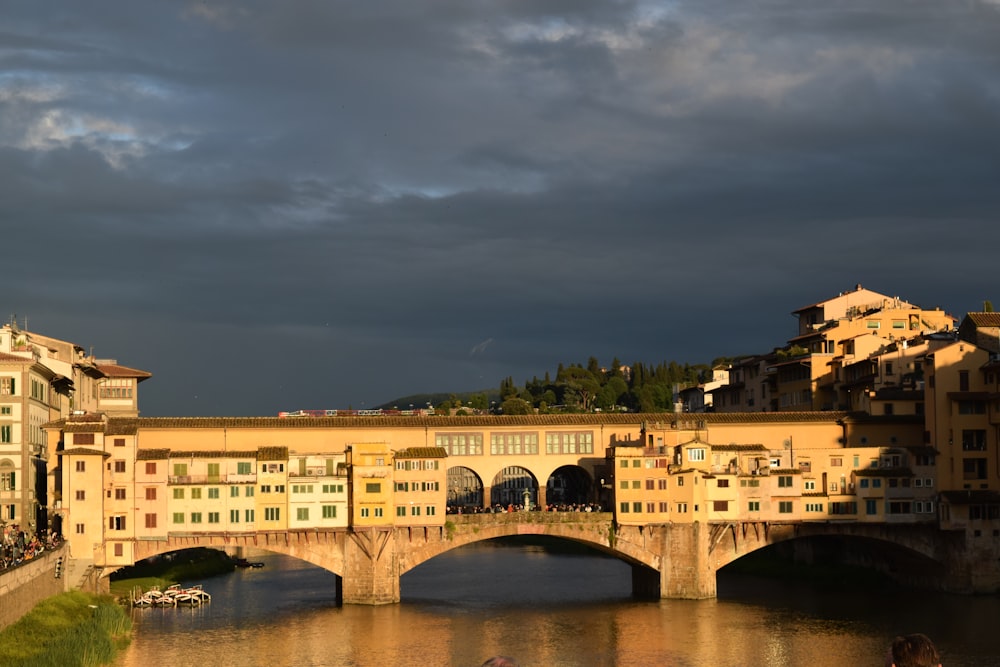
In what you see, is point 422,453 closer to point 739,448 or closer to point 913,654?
point 739,448

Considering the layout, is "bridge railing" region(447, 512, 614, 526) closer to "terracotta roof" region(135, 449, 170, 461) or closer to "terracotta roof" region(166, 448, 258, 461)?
"terracotta roof" region(166, 448, 258, 461)

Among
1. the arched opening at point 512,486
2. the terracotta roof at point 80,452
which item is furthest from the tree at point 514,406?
the terracotta roof at point 80,452

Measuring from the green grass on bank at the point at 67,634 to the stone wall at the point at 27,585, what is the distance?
338 mm

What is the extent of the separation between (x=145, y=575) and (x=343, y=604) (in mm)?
16153

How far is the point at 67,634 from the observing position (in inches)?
2153

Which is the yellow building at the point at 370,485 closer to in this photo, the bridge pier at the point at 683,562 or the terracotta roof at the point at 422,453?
the terracotta roof at the point at 422,453

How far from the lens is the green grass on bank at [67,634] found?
162ft

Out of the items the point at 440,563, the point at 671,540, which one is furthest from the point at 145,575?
the point at 671,540

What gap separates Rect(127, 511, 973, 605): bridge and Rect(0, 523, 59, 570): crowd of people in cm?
558

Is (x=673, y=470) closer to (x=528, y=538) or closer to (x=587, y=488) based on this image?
(x=587, y=488)

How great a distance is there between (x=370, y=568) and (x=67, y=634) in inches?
792

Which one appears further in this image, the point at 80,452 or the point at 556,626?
the point at 80,452

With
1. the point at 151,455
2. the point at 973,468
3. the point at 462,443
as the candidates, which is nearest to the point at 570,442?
the point at 462,443

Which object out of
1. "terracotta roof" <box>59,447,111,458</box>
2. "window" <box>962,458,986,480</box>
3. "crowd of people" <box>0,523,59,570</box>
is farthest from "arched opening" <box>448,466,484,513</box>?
"crowd of people" <box>0,523,59,570</box>
